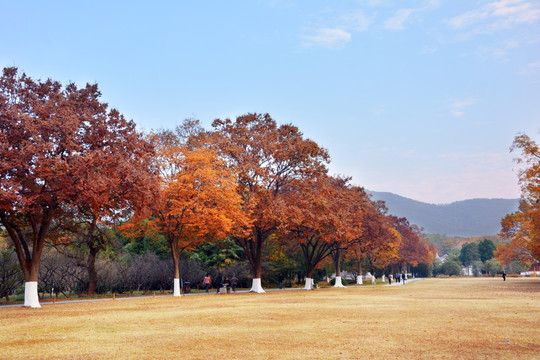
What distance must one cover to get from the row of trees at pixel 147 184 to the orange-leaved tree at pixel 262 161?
0.09 meters

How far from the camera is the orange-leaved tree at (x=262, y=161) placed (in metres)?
40.5

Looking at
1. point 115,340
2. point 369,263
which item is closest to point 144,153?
point 115,340

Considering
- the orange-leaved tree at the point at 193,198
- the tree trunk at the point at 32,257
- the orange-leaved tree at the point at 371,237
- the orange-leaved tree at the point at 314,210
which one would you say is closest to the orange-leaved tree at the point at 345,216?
the orange-leaved tree at the point at 314,210

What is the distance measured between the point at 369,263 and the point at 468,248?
8454 cm

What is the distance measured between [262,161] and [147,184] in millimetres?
16149

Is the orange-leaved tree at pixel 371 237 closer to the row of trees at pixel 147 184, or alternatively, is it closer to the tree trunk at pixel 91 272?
the row of trees at pixel 147 184

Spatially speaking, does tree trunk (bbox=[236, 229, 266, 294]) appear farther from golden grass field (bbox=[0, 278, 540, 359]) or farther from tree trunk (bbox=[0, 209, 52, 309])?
golden grass field (bbox=[0, 278, 540, 359])

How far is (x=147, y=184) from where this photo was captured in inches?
1078

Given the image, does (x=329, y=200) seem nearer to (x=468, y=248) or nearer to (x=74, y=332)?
(x=74, y=332)

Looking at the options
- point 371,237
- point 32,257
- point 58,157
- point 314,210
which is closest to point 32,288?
point 32,257

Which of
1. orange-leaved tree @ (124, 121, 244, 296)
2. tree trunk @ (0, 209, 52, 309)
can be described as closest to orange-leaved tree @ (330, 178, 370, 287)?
orange-leaved tree @ (124, 121, 244, 296)

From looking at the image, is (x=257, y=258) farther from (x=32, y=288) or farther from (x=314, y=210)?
(x=32, y=288)

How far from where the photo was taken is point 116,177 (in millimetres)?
26734

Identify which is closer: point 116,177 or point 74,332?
point 74,332
